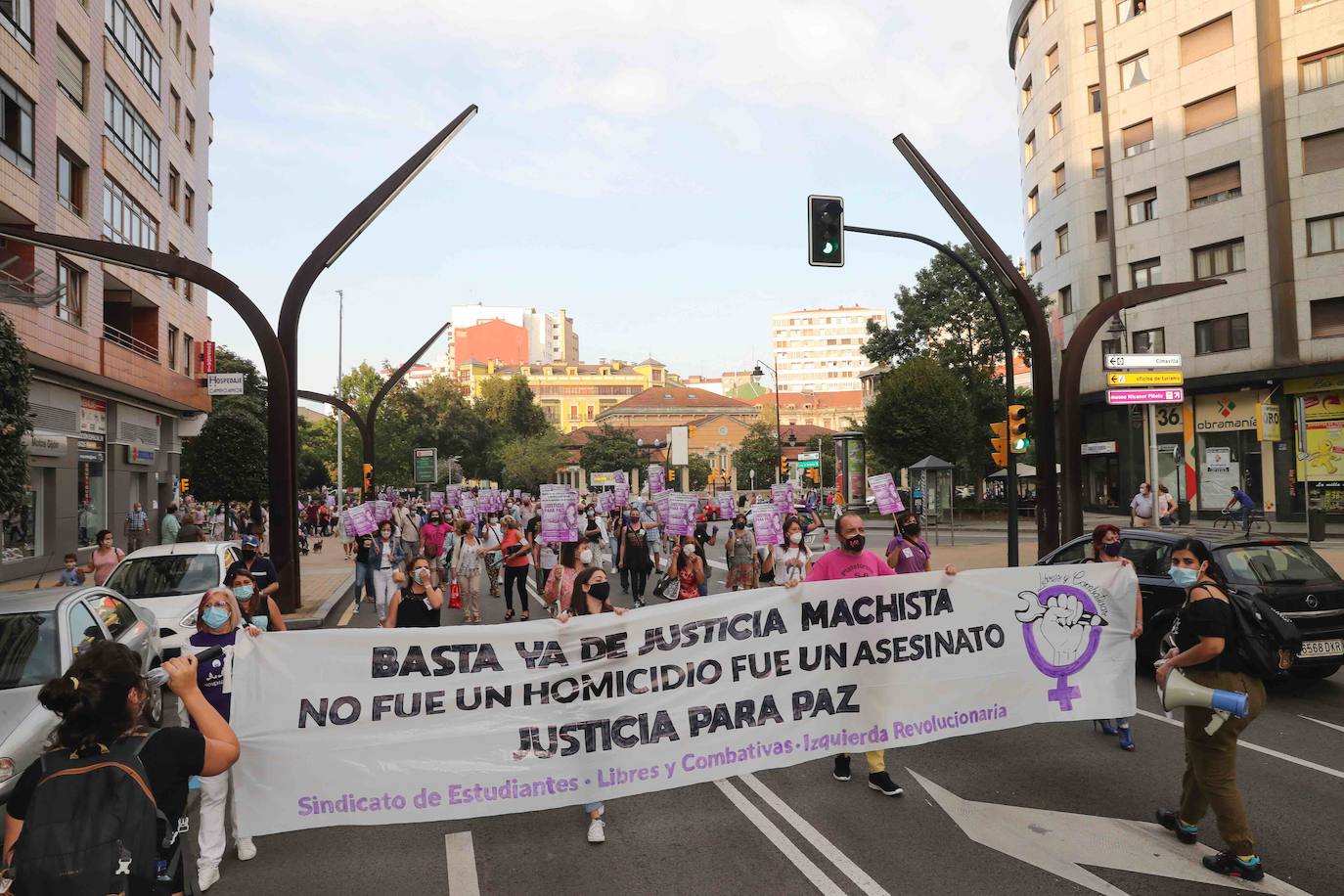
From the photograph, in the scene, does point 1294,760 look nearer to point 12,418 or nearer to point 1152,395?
point 12,418

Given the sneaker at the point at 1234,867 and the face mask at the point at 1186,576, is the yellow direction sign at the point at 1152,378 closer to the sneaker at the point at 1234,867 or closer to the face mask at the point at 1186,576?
→ the face mask at the point at 1186,576

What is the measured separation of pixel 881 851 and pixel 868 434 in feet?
146

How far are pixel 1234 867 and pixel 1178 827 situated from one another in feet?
1.49

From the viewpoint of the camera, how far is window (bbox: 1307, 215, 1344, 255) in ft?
102

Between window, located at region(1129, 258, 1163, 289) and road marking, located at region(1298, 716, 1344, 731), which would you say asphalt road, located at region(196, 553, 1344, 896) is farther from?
window, located at region(1129, 258, 1163, 289)

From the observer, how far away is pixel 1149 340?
37.1 m

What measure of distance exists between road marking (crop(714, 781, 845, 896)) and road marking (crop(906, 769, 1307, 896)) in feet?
3.39

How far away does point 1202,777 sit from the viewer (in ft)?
16.2

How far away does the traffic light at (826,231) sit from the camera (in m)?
14.2

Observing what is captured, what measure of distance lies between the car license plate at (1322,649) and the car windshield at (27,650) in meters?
10.1

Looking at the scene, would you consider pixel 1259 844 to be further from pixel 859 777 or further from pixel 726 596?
pixel 726 596

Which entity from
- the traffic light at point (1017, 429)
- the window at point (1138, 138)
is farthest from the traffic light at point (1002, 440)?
the window at point (1138, 138)

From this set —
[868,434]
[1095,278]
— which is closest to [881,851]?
[1095,278]

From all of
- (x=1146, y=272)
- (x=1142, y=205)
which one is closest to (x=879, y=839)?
(x=1146, y=272)
